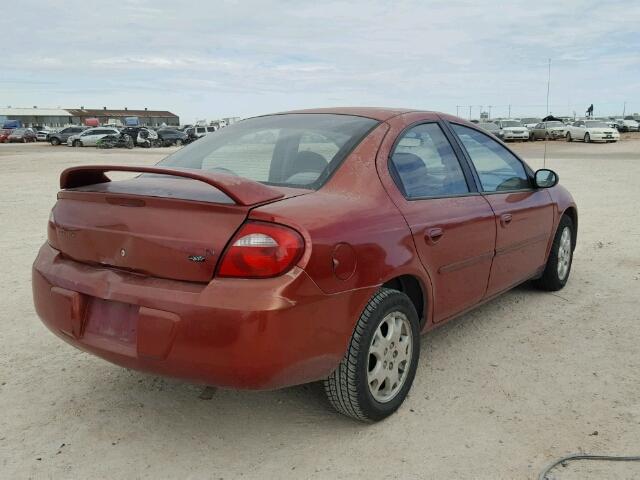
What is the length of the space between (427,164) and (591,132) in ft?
125

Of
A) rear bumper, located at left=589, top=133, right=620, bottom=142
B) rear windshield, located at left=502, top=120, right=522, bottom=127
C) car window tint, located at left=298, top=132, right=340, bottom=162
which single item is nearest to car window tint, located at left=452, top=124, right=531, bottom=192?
car window tint, located at left=298, top=132, right=340, bottom=162

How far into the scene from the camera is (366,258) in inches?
112

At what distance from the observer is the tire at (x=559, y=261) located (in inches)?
201

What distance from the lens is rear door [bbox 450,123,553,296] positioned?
409cm

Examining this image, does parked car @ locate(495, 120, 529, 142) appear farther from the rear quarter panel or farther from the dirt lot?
the rear quarter panel

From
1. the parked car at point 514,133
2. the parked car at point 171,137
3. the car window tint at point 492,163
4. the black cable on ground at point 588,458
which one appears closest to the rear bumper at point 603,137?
the parked car at point 514,133

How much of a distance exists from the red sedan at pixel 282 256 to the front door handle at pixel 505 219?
0.52 ft

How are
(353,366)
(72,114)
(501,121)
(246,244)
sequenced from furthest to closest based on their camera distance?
(72,114)
(501,121)
(353,366)
(246,244)

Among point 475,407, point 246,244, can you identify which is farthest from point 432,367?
point 246,244

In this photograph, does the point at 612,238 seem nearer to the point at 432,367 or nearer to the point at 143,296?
the point at 432,367

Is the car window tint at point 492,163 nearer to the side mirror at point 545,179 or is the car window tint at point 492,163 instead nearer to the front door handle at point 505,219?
the side mirror at point 545,179

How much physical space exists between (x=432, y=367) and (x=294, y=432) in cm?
111

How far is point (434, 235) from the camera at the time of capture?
3.35 m

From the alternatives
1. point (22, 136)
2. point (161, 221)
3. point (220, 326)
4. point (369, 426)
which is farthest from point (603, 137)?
point (22, 136)
